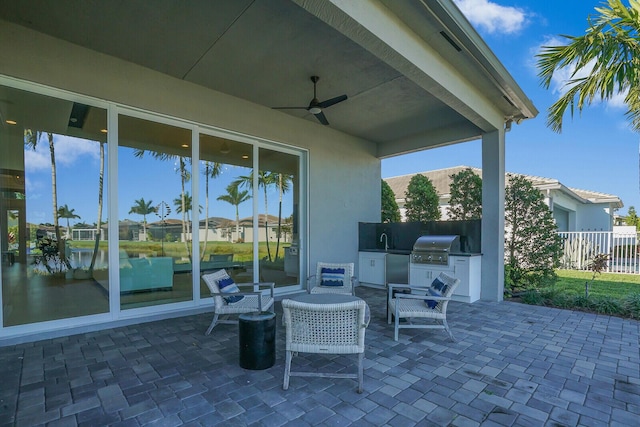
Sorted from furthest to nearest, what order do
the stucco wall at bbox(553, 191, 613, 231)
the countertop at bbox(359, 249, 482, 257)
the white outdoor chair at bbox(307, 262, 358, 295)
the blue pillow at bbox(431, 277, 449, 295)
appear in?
the stucco wall at bbox(553, 191, 613, 231)
the countertop at bbox(359, 249, 482, 257)
the white outdoor chair at bbox(307, 262, 358, 295)
the blue pillow at bbox(431, 277, 449, 295)

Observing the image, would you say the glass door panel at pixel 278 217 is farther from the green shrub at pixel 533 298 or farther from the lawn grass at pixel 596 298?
the lawn grass at pixel 596 298

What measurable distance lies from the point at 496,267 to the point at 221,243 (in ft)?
16.0

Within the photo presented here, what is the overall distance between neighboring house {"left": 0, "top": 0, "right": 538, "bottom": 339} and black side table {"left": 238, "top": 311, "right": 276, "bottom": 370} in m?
2.23

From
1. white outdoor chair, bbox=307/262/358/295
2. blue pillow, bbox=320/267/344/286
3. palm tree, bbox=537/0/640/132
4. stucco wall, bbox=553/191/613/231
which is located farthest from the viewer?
stucco wall, bbox=553/191/613/231

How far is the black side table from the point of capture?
2758 mm

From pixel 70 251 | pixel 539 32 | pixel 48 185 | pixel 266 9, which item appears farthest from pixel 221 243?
pixel 539 32

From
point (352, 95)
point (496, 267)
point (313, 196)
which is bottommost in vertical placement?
point (496, 267)

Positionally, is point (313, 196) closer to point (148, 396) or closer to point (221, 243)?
point (221, 243)

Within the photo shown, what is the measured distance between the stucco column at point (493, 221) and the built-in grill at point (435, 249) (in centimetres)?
54

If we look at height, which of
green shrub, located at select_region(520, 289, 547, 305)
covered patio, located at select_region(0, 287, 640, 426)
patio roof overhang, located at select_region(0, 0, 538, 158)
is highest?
patio roof overhang, located at select_region(0, 0, 538, 158)

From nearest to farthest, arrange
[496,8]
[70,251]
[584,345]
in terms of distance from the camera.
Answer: [584,345]
[70,251]
[496,8]

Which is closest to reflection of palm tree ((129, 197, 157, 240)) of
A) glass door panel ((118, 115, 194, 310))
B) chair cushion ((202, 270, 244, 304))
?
glass door panel ((118, 115, 194, 310))

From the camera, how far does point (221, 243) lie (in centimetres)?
518

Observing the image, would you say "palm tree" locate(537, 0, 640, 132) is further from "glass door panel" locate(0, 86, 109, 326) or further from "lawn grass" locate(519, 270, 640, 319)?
"glass door panel" locate(0, 86, 109, 326)
